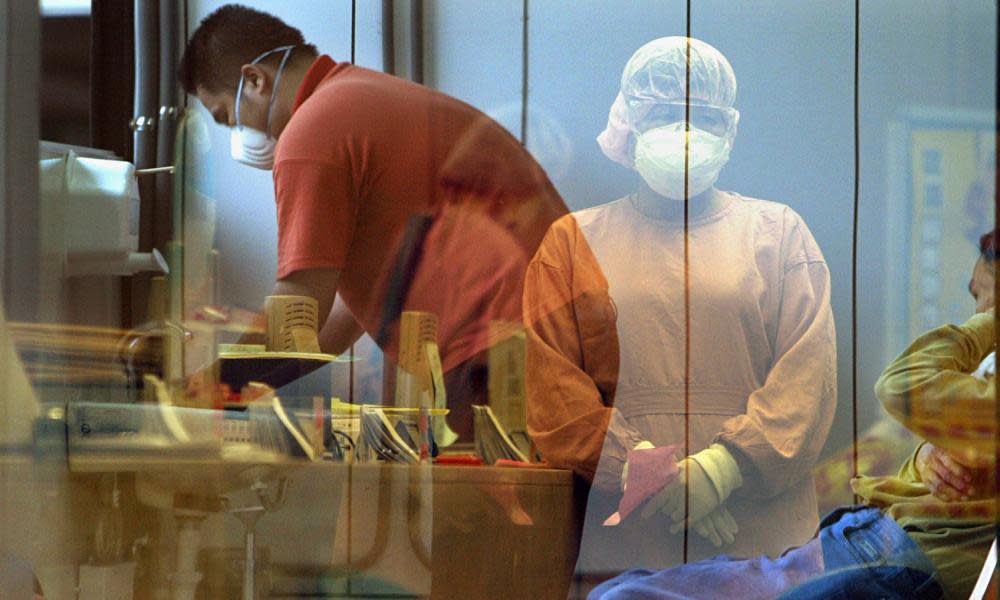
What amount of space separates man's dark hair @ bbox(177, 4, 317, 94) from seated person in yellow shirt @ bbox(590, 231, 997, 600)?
3.60 ft

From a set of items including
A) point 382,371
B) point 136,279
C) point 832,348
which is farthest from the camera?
point 136,279

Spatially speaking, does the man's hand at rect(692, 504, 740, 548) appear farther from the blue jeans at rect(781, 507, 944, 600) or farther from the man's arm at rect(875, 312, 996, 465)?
the man's arm at rect(875, 312, 996, 465)

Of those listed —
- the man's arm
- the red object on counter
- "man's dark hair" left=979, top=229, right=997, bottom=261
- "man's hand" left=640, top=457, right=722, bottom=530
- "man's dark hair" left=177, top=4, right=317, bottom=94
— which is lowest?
"man's hand" left=640, top=457, right=722, bottom=530

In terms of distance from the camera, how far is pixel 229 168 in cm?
208

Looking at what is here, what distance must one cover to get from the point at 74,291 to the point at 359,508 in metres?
0.64

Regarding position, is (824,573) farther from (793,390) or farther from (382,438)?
(382,438)

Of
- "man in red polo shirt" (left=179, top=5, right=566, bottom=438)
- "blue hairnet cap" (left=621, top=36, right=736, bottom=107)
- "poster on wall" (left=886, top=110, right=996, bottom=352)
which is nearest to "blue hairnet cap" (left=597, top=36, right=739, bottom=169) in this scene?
"blue hairnet cap" (left=621, top=36, right=736, bottom=107)

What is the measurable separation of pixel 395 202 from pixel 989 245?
0.88 metres

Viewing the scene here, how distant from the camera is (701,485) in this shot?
1.88m

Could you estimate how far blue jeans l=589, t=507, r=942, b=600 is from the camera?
1798 millimetres

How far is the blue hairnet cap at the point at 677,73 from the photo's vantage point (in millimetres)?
1870

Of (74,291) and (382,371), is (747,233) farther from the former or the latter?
(74,291)

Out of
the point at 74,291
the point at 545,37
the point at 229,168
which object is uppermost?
the point at 545,37

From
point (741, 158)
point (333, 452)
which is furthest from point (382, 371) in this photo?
point (741, 158)
